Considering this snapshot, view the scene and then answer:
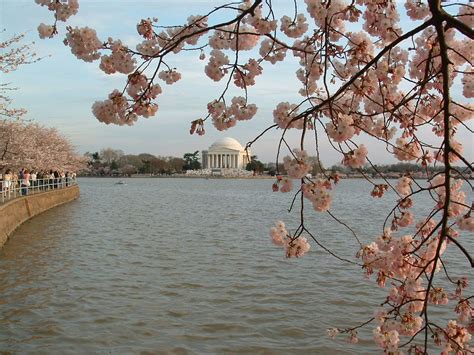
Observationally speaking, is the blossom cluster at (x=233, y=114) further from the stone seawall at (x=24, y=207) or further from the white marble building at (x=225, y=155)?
the white marble building at (x=225, y=155)

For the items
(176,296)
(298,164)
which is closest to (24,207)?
(176,296)

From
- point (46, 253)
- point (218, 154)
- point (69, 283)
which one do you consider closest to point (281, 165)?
point (69, 283)

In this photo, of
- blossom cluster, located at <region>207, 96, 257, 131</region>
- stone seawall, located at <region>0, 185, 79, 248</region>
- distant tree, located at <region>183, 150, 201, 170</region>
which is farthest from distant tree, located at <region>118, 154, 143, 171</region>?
blossom cluster, located at <region>207, 96, 257, 131</region>

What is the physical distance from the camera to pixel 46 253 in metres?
13.9

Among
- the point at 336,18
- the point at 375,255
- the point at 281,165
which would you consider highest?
the point at 336,18

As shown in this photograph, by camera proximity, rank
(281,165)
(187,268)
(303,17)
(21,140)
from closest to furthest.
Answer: (281,165) → (303,17) → (187,268) → (21,140)

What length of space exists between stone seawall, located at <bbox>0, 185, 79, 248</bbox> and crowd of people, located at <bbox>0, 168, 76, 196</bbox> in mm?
533

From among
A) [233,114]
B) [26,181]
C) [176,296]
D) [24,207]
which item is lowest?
[176,296]

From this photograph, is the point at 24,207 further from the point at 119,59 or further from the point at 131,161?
the point at 131,161

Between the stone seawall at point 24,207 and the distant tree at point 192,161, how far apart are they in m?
118

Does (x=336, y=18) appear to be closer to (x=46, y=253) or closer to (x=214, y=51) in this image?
(x=214, y=51)

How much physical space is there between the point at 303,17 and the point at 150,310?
5710 mm

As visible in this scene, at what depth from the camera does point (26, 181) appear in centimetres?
2428

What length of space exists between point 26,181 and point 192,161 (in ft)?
444
